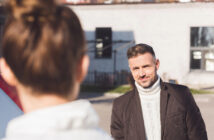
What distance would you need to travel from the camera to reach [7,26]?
4.24 feet

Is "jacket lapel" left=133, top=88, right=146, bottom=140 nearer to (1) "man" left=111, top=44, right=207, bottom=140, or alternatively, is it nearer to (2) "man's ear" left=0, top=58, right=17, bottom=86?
(1) "man" left=111, top=44, right=207, bottom=140

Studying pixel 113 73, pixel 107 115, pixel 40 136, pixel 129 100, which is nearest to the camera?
pixel 40 136

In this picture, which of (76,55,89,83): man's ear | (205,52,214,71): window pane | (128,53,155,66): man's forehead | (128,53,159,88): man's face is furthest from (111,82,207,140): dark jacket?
(205,52,214,71): window pane

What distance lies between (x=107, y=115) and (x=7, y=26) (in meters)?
11.0

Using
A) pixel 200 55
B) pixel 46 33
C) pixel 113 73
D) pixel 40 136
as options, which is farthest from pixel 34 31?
pixel 200 55

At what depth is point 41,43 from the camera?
1.22m

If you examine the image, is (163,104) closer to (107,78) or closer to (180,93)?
(180,93)

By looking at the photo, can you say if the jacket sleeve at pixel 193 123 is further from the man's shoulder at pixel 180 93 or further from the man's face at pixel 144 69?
the man's face at pixel 144 69

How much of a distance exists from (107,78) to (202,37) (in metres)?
5.97

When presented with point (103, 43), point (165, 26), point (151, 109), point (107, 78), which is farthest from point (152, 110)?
point (103, 43)

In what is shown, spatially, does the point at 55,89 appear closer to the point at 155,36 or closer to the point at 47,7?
the point at 47,7

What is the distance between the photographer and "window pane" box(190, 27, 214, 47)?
2225cm

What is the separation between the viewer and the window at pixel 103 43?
23.1 metres

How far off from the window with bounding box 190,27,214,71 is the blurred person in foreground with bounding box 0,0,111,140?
21.6 metres
